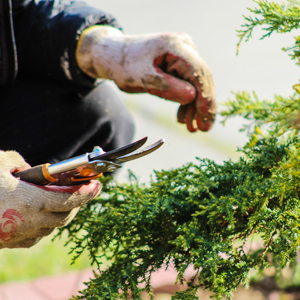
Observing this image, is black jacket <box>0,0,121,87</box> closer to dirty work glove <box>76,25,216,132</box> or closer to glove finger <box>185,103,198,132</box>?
dirty work glove <box>76,25,216,132</box>

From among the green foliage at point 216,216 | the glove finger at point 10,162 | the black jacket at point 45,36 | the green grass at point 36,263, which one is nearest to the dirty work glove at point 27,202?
the glove finger at point 10,162

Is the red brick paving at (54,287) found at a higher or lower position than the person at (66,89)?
lower

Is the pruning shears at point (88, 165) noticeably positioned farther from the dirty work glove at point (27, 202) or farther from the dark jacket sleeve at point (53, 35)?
the dark jacket sleeve at point (53, 35)

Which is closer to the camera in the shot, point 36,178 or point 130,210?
point 36,178

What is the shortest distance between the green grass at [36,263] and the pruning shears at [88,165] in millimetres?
1669

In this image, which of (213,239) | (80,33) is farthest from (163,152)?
(213,239)

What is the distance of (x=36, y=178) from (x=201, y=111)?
20.3 inches

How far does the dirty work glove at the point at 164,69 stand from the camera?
3.34 feet

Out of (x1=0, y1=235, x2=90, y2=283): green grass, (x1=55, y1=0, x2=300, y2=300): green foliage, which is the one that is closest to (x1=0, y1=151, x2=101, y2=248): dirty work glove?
(x1=55, y1=0, x2=300, y2=300): green foliage

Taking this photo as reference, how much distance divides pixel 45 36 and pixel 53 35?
0.05m

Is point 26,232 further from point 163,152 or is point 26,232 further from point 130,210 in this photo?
point 163,152

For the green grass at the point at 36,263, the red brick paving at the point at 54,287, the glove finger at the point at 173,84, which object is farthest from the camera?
the green grass at the point at 36,263

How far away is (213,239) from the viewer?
831 mm

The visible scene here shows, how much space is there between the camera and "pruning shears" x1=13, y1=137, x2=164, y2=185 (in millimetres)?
785
